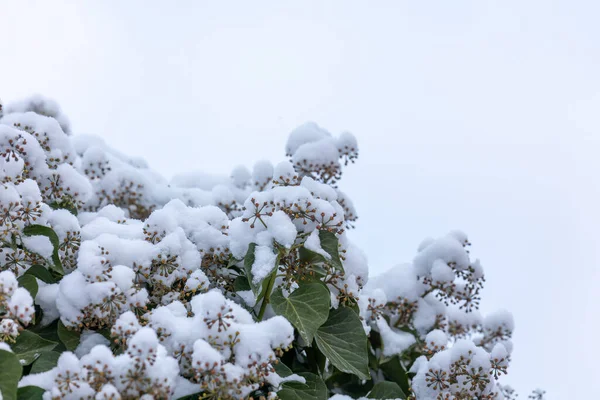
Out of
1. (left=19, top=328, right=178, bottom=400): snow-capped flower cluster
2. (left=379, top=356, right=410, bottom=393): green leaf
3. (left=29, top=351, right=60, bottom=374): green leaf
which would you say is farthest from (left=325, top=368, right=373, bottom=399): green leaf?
(left=29, top=351, right=60, bottom=374): green leaf

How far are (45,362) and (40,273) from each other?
1.99 feet

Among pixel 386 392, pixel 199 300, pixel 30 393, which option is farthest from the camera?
pixel 386 392

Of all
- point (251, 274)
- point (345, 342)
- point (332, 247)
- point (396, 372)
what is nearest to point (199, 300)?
point (251, 274)

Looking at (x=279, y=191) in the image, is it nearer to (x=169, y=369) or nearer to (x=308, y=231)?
(x=308, y=231)

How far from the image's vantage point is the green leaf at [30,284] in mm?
3223

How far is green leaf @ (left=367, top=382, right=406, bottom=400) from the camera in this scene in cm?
378

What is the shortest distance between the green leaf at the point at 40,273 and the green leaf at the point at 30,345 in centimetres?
39

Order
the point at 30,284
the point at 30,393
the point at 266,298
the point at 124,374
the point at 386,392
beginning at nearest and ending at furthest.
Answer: the point at 124,374 → the point at 30,393 → the point at 30,284 → the point at 266,298 → the point at 386,392

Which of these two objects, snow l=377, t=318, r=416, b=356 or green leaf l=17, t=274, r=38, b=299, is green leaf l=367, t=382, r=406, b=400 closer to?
snow l=377, t=318, r=416, b=356

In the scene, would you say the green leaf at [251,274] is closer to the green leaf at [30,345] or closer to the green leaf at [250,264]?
the green leaf at [250,264]

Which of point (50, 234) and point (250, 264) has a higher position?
point (250, 264)

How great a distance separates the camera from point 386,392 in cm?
379

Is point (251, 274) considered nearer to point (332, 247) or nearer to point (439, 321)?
point (332, 247)

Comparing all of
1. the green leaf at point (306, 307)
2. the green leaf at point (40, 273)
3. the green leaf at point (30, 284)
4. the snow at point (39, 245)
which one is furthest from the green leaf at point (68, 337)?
the green leaf at point (306, 307)
